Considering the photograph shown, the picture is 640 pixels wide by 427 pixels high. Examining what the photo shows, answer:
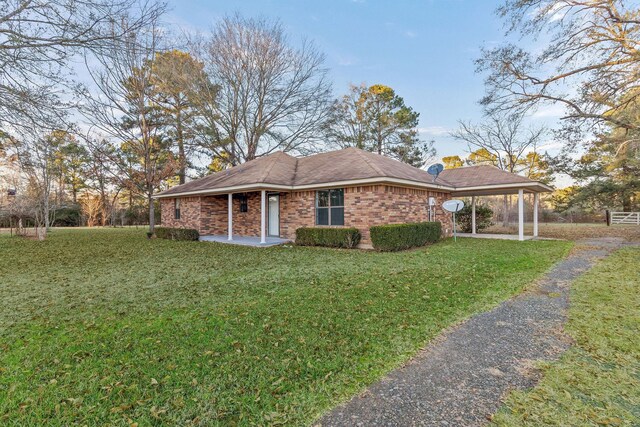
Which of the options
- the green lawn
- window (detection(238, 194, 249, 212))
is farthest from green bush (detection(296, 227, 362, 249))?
window (detection(238, 194, 249, 212))

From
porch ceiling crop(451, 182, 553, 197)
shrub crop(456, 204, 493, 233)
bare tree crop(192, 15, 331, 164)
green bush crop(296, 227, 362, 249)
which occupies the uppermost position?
bare tree crop(192, 15, 331, 164)

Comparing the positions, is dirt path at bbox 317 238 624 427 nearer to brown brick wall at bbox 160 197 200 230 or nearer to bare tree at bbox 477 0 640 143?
bare tree at bbox 477 0 640 143

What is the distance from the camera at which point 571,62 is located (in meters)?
10.5

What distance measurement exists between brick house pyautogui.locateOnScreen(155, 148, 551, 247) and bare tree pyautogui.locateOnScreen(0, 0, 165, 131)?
6.21m

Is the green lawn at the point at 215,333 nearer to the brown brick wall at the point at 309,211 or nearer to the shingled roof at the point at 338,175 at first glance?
the brown brick wall at the point at 309,211

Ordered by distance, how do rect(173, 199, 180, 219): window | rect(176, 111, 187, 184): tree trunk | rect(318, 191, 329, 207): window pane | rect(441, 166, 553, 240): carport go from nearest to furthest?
rect(318, 191, 329, 207): window pane < rect(441, 166, 553, 240): carport < rect(173, 199, 180, 219): window < rect(176, 111, 187, 184): tree trunk

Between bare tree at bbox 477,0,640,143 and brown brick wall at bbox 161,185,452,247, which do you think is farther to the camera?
brown brick wall at bbox 161,185,452,247

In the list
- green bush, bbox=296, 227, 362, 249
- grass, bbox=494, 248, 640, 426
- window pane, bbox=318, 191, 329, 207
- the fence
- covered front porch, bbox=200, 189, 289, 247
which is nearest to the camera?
grass, bbox=494, 248, 640, 426

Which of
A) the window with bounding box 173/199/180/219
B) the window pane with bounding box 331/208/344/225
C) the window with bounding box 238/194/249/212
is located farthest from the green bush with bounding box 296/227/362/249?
the window with bounding box 173/199/180/219

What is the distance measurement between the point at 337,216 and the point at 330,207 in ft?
1.53

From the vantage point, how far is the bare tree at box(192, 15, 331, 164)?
18344 mm

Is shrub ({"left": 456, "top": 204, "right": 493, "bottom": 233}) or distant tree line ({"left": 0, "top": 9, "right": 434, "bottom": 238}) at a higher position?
distant tree line ({"left": 0, "top": 9, "right": 434, "bottom": 238})

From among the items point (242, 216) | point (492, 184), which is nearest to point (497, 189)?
point (492, 184)

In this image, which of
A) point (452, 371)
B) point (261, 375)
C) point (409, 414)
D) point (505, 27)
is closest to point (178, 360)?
point (261, 375)
